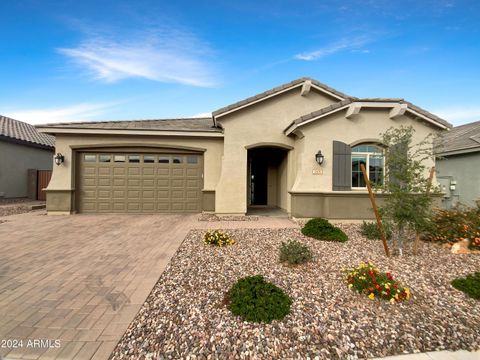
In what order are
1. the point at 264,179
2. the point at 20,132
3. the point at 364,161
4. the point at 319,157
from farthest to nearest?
the point at 20,132, the point at 264,179, the point at 364,161, the point at 319,157

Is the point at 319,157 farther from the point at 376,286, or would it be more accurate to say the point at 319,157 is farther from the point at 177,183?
the point at 177,183

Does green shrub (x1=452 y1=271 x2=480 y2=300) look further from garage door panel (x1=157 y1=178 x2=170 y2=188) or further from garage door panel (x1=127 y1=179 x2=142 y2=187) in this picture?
garage door panel (x1=127 y1=179 x2=142 y2=187)

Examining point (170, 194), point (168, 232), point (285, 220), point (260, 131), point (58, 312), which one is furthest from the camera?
point (170, 194)

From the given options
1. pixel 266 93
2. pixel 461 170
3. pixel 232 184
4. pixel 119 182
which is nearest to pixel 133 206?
pixel 119 182

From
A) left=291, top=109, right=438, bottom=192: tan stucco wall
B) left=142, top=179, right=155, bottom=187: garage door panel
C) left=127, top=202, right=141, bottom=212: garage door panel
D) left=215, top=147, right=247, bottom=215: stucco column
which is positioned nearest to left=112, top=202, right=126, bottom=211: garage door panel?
left=127, top=202, right=141, bottom=212: garage door panel

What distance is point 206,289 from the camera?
3555mm

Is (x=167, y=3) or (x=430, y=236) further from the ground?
(x=167, y=3)

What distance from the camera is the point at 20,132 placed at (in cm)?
1568

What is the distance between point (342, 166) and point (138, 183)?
875 centimetres

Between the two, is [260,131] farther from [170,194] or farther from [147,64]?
[147,64]

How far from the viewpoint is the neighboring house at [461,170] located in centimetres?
1080

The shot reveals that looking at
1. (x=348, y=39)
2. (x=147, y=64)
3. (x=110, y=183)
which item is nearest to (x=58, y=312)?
(x=110, y=183)

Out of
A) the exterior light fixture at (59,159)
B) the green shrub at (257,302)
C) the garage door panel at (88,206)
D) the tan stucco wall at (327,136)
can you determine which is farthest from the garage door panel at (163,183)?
the green shrub at (257,302)

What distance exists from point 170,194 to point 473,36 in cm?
1593
